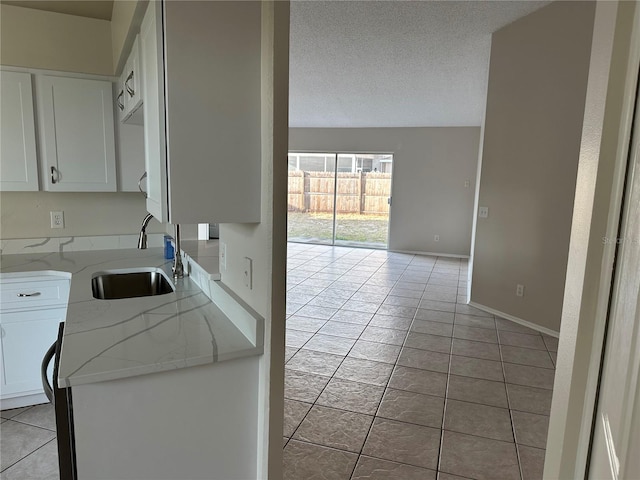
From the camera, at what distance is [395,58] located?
4832mm

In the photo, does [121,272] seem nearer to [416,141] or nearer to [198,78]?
[198,78]

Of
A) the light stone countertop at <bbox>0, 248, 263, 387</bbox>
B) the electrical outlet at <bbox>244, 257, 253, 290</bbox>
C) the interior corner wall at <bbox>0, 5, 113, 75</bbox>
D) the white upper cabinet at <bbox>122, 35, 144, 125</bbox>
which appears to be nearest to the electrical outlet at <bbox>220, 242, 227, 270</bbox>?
the light stone countertop at <bbox>0, 248, 263, 387</bbox>

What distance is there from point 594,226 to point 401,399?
2.03m

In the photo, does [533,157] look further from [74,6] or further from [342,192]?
[342,192]

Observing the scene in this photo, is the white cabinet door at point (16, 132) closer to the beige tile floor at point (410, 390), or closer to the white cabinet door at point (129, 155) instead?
the white cabinet door at point (129, 155)

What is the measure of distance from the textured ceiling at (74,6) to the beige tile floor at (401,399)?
2.52m

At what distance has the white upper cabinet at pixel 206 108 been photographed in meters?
1.36

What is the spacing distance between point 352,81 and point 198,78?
479cm

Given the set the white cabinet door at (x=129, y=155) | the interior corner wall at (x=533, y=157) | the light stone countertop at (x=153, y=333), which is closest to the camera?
the light stone countertop at (x=153, y=333)

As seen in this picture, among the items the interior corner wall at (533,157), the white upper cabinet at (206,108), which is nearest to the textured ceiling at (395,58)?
the interior corner wall at (533,157)

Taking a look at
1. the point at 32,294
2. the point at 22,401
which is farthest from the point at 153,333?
the point at 22,401

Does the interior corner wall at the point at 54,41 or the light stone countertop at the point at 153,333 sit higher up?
the interior corner wall at the point at 54,41

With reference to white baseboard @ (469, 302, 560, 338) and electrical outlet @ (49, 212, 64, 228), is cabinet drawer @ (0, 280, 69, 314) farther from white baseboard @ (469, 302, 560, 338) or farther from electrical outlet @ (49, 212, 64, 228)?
white baseboard @ (469, 302, 560, 338)

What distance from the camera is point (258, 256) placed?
60.9 inches
